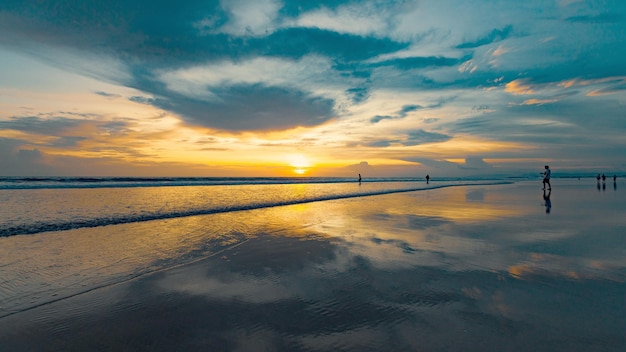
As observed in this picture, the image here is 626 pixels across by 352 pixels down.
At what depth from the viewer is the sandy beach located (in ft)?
12.6

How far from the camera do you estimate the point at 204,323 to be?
432 cm

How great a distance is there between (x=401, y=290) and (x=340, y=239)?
15.1 feet

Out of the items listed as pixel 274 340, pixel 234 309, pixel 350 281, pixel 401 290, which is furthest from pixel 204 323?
pixel 401 290

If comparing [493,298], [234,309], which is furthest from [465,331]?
[234,309]

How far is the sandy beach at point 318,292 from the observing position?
3846mm

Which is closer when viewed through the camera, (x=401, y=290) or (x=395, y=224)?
(x=401, y=290)

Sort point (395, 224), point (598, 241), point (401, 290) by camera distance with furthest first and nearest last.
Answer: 1. point (395, 224)
2. point (598, 241)
3. point (401, 290)

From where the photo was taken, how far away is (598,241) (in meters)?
8.98

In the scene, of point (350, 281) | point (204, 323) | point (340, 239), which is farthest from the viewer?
point (340, 239)

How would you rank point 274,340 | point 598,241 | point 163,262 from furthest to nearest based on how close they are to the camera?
point 598,241 < point 163,262 < point 274,340

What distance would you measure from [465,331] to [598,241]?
837cm

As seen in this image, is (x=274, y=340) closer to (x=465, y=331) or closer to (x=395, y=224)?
(x=465, y=331)

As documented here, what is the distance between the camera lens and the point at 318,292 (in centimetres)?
545

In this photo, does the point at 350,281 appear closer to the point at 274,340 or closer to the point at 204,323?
the point at 274,340
